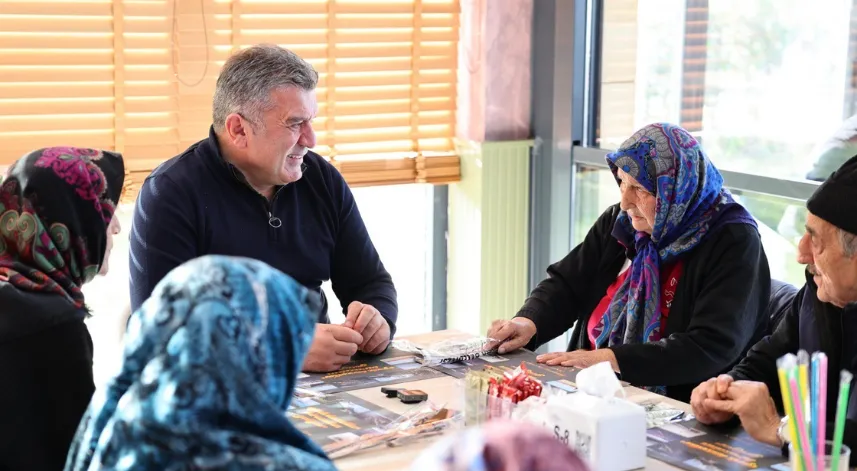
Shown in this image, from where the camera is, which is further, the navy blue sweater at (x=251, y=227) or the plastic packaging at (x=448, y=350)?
the navy blue sweater at (x=251, y=227)

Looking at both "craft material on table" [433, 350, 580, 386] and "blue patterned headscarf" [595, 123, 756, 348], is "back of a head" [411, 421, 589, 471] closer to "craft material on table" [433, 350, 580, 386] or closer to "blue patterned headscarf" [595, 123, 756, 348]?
"craft material on table" [433, 350, 580, 386]

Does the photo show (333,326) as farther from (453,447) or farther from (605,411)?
(453,447)

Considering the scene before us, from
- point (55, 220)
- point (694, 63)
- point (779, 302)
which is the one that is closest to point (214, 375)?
point (55, 220)

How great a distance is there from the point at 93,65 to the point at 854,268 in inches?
93.4

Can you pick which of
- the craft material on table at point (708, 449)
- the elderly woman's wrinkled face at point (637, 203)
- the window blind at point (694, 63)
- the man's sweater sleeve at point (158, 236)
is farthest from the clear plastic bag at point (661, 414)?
the window blind at point (694, 63)

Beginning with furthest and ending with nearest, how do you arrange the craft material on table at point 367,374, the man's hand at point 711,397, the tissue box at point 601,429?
the craft material on table at point 367,374 < the man's hand at point 711,397 < the tissue box at point 601,429

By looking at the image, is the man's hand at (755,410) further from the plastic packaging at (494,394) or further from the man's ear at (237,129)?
the man's ear at (237,129)

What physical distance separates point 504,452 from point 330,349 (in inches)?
54.4

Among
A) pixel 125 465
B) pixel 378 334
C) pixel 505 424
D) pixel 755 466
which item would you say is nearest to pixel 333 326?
pixel 378 334

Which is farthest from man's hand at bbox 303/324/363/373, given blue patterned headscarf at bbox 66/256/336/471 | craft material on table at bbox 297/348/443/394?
blue patterned headscarf at bbox 66/256/336/471

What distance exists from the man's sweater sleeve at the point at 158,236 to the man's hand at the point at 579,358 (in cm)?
87

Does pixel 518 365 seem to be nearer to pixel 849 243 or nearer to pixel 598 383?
pixel 598 383

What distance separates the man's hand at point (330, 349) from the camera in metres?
2.22

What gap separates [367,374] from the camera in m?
2.22
